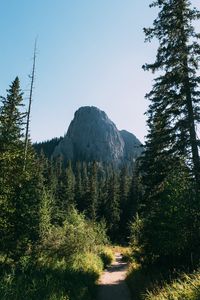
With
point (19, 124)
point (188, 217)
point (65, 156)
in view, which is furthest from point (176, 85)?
point (65, 156)

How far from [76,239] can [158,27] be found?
681 inches

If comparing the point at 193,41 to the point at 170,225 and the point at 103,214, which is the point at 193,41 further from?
the point at 103,214

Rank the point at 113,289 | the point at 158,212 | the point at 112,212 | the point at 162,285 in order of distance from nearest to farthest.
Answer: the point at 162,285 < the point at 158,212 < the point at 113,289 < the point at 112,212

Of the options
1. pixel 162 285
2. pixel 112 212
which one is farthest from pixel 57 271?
pixel 112 212

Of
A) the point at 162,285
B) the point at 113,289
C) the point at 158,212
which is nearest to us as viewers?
the point at 162,285

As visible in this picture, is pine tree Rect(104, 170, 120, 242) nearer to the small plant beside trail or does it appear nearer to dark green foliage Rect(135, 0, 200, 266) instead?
the small plant beside trail

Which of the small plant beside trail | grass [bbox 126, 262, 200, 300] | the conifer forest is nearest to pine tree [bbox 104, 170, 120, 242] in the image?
the small plant beside trail

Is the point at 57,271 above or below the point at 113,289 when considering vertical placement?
above

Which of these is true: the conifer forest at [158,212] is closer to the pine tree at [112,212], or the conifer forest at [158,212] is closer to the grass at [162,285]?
the grass at [162,285]

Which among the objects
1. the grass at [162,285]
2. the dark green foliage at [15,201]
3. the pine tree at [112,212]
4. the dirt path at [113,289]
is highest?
the pine tree at [112,212]

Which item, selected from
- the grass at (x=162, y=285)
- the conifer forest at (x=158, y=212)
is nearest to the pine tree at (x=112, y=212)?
the conifer forest at (x=158, y=212)

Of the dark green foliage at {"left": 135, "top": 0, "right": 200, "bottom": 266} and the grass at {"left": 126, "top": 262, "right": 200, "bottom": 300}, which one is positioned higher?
the dark green foliage at {"left": 135, "top": 0, "right": 200, "bottom": 266}

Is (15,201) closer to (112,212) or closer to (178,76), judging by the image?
(178,76)

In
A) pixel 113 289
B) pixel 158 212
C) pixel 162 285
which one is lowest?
pixel 113 289
